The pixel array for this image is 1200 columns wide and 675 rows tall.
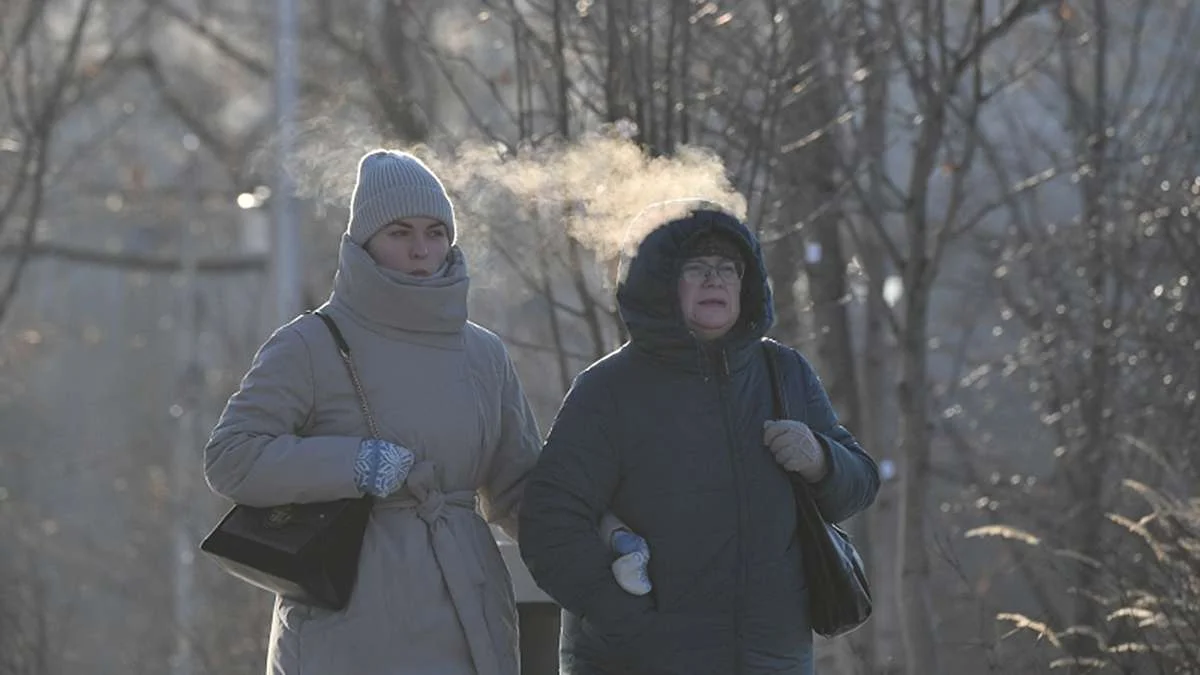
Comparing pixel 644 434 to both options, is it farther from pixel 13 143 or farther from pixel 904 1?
pixel 13 143

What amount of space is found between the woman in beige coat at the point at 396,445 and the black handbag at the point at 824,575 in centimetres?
62

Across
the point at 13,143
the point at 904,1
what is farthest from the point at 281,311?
the point at 904,1

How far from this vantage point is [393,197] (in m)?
4.70

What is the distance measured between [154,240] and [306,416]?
30.0m

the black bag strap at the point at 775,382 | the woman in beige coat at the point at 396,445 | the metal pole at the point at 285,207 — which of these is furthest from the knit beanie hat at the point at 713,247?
the metal pole at the point at 285,207

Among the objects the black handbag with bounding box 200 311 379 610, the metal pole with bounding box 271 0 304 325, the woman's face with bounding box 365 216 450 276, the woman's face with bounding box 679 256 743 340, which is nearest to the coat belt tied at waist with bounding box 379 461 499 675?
the black handbag with bounding box 200 311 379 610

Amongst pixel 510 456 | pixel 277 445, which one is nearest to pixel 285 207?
pixel 510 456

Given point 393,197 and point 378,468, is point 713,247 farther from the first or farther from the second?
point 378,468

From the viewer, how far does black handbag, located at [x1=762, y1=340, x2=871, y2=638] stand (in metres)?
4.57

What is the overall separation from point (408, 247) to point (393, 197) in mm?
111

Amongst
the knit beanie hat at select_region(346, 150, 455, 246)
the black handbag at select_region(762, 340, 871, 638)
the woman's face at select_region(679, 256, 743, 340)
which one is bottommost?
the black handbag at select_region(762, 340, 871, 638)

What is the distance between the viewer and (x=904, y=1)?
33.4 ft

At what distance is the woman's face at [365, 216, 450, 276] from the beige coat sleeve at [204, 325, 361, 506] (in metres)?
0.26

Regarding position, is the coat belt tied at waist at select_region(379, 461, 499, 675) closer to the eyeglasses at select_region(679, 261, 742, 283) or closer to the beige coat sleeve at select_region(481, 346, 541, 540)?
the beige coat sleeve at select_region(481, 346, 541, 540)
